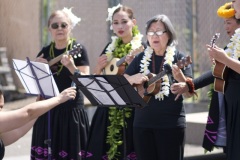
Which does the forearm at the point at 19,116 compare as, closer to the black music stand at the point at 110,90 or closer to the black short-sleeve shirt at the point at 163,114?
the black music stand at the point at 110,90

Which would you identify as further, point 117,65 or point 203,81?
point 117,65

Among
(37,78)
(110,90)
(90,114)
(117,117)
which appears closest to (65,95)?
(110,90)

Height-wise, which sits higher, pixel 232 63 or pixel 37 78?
pixel 232 63

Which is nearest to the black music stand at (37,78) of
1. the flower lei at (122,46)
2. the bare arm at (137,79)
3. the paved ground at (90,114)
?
the bare arm at (137,79)

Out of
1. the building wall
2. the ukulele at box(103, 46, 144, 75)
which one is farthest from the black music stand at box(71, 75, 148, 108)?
the building wall

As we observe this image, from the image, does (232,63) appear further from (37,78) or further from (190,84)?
(37,78)

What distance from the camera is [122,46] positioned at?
7082 millimetres

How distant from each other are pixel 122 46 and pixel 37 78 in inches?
39.8

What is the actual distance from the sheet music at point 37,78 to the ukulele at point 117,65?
73 centimetres

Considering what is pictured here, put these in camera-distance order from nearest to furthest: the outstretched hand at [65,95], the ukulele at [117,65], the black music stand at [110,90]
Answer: the outstretched hand at [65,95] → the black music stand at [110,90] → the ukulele at [117,65]

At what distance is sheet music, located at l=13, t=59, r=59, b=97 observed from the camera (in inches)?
254

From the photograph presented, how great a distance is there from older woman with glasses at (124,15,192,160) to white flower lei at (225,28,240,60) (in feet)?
1.46

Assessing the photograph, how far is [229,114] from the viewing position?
591 cm

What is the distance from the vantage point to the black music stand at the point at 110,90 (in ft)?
18.7
